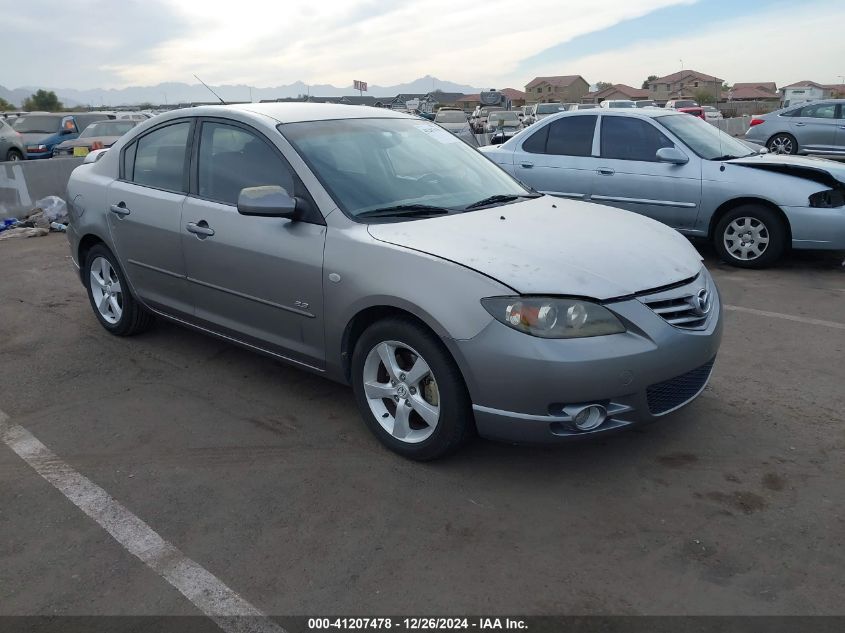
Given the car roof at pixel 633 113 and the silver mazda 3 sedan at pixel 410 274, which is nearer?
the silver mazda 3 sedan at pixel 410 274

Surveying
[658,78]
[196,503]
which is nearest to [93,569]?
[196,503]

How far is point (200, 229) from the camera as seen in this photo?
4332 millimetres

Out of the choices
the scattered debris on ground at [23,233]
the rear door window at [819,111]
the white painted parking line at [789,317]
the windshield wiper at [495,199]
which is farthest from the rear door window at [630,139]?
the rear door window at [819,111]

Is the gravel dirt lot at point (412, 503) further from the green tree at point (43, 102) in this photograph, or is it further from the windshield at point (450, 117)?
the green tree at point (43, 102)

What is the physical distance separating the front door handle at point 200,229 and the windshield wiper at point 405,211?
1.09 m

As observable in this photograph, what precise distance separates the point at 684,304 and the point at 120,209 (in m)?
3.72

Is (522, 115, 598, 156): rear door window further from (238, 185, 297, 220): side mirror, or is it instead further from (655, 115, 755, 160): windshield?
(238, 185, 297, 220): side mirror

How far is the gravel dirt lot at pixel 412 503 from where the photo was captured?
2660mm

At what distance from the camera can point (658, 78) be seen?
9625 cm

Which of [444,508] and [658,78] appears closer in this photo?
[444,508]

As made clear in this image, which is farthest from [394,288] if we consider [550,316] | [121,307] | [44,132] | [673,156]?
[44,132]

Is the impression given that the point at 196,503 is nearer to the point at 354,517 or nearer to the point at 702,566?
the point at 354,517

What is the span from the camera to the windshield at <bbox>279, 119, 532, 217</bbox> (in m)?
3.89

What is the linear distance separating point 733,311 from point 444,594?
4259 millimetres
